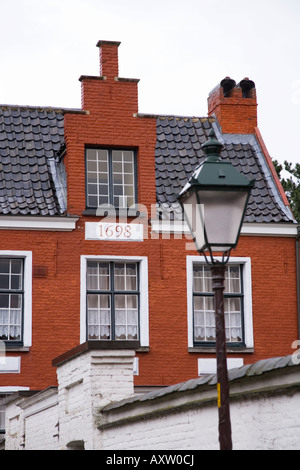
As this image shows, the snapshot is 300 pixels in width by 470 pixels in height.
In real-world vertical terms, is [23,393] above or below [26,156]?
below

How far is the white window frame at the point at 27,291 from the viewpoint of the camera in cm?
1850

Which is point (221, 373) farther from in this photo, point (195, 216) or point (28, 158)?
point (28, 158)

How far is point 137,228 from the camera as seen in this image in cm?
1972

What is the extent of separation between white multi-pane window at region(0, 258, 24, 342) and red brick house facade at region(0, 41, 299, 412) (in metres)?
0.02

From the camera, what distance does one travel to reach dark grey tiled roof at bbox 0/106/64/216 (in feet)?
63.1

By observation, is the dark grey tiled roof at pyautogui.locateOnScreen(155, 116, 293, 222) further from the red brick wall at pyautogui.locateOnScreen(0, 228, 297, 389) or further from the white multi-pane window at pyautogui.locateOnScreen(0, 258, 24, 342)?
the white multi-pane window at pyautogui.locateOnScreen(0, 258, 24, 342)

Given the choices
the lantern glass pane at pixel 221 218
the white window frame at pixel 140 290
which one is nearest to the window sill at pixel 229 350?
the white window frame at pixel 140 290

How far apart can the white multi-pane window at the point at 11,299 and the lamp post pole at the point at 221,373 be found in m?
11.7

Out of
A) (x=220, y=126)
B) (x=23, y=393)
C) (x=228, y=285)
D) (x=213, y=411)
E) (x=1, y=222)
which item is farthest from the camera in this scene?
(x=220, y=126)

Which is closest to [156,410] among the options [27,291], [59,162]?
[27,291]
